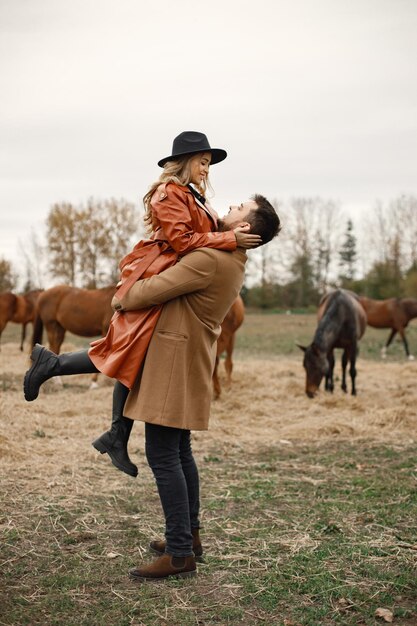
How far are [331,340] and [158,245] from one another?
7.16m

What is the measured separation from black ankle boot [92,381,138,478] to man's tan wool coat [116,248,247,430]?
19 centimetres

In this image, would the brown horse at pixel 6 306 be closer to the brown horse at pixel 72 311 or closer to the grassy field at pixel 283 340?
the grassy field at pixel 283 340

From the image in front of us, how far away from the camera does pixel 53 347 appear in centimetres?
1134

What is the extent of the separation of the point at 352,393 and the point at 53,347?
5411 mm

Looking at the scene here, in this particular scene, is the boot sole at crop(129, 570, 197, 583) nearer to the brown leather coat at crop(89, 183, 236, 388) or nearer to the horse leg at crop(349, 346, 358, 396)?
the brown leather coat at crop(89, 183, 236, 388)

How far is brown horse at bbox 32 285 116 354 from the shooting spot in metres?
11.2

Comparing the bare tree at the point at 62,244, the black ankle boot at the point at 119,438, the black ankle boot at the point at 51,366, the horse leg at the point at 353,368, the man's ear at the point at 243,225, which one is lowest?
the horse leg at the point at 353,368

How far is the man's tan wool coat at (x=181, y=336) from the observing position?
2912 mm

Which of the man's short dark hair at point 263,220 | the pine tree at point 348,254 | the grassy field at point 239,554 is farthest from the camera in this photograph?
the pine tree at point 348,254

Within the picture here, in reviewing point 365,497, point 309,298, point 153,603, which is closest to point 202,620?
point 153,603

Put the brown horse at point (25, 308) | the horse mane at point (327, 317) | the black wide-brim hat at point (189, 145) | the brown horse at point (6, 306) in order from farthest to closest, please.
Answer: the brown horse at point (25, 308) → the brown horse at point (6, 306) → the horse mane at point (327, 317) → the black wide-brim hat at point (189, 145)

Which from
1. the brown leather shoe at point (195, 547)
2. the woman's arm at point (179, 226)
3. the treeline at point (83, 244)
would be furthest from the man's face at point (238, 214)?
the treeline at point (83, 244)

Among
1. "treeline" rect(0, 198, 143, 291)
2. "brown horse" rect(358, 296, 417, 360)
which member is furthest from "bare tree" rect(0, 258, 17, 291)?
"brown horse" rect(358, 296, 417, 360)

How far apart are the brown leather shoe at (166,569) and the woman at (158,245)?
1.59 feet
